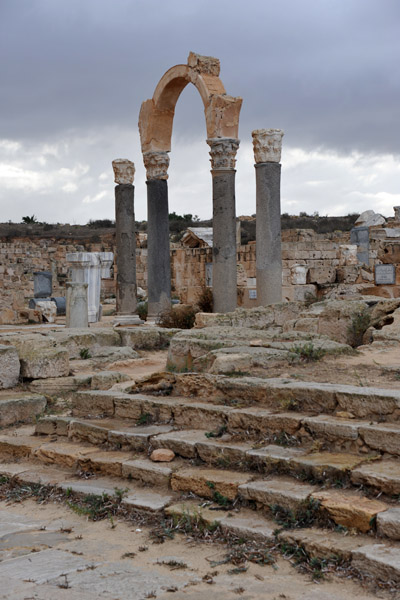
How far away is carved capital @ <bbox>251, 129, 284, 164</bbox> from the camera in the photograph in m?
13.2

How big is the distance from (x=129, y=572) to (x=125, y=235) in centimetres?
1396

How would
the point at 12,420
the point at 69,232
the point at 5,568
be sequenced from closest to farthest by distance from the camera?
the point at 5,568 → the point at 12,420 → the point at 69,232

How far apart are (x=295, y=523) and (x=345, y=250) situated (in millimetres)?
16358

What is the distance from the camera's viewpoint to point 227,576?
3.40 metres

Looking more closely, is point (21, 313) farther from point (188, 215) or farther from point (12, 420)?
point (188, 215)

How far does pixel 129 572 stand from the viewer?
351cm

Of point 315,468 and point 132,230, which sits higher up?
point 132,230

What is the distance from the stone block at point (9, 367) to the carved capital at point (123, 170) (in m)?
9.52

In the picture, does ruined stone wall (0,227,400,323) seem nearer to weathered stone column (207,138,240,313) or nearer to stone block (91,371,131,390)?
weathered stone column (207,138,240,313)

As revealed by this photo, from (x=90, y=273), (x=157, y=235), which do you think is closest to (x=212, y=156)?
(x=157, y=235)

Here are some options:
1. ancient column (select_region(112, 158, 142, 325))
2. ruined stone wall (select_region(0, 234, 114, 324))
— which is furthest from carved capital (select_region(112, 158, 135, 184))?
ruined stone wall (select_region(0, 234, 114, 324))

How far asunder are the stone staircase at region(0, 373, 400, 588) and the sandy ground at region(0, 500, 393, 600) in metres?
0.23

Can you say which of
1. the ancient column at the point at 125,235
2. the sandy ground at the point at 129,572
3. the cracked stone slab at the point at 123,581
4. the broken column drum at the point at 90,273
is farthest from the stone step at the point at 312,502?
the broken column drum at the point at 90,273

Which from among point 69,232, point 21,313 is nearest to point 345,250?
point 21,313
